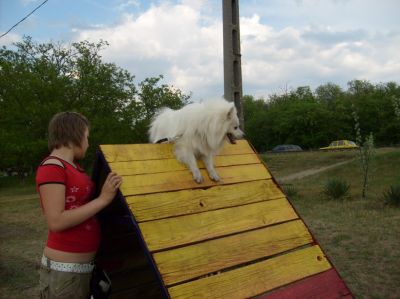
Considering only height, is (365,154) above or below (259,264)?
below

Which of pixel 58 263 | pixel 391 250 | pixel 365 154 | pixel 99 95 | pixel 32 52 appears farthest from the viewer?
pixel 32 52

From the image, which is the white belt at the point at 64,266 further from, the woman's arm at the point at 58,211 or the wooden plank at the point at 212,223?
the wooden plank at the point at 212,223

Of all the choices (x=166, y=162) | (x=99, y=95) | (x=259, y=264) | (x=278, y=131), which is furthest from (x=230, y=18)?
(x=278, y=131)

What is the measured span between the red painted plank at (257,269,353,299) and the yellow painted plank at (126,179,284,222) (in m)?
0.70

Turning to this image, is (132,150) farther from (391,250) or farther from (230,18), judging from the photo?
(230,18)

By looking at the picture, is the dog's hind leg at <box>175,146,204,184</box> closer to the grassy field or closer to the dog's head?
the dog's head

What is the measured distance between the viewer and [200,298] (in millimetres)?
2422

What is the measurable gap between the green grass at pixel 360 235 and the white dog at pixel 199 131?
89.9 inches

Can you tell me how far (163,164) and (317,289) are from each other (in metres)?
1.42

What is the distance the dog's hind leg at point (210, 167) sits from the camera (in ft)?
10.9

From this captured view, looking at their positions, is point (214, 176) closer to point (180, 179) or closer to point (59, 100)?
point (180, 179)

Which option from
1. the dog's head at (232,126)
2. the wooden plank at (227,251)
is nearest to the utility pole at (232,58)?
the dog's head at (232,126)

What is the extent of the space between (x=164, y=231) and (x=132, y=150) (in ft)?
2.56

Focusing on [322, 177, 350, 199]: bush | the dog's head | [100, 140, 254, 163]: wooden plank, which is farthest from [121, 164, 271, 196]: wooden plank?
[322, 177, 350, 199]: bush
